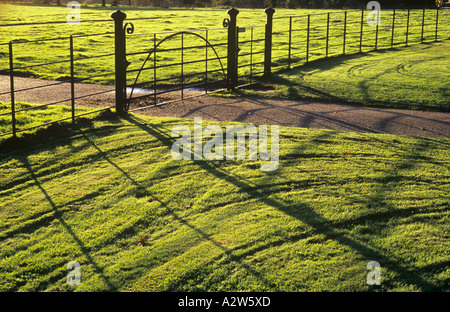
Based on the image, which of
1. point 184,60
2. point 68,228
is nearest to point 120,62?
point 68,228

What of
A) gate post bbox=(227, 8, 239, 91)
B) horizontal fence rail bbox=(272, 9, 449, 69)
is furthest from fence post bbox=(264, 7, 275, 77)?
gate post bbox=(227, 8, 239, 91)

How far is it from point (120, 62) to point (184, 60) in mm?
9101

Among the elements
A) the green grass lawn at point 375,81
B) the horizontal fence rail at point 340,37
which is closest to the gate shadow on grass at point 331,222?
the green grass lawn at point 375,81

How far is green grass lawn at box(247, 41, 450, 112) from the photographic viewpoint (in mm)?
11252

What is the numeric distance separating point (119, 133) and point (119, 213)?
3.07m

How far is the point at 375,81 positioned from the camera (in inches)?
521

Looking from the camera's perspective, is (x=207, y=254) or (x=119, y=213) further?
(x=119, y=213)

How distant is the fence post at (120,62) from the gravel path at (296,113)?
0.52 m

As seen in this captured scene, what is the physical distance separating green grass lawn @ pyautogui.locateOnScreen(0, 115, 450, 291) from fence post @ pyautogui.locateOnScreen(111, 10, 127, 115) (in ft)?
5.18

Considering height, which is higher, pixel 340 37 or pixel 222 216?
pixel 340 37

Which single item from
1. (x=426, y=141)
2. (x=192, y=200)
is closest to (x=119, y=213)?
(x=192, y=200)

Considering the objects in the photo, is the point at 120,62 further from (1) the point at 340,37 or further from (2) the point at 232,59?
(1) the point at 340,37
